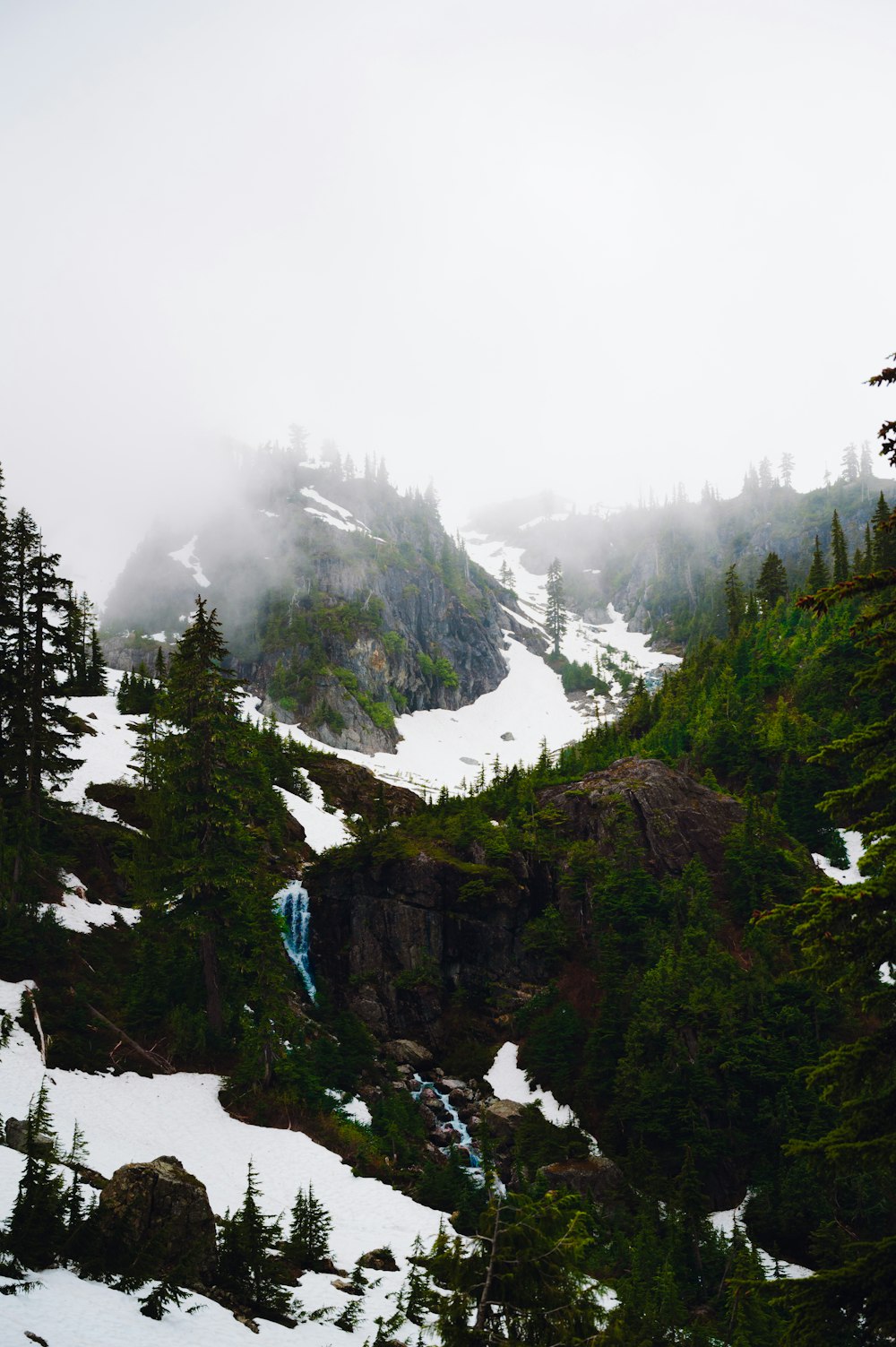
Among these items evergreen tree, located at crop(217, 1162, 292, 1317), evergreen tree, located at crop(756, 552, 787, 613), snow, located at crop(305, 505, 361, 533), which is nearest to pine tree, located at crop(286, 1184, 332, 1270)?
evergreen tree, located at crop(217, 1162, 292, 1317)

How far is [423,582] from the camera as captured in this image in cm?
18025

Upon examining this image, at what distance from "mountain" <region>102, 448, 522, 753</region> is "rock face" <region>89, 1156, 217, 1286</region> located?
116 metres

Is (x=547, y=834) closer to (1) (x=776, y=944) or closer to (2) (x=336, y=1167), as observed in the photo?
(1) (x=776, y=944)

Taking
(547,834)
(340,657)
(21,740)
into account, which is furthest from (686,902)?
(340,657)

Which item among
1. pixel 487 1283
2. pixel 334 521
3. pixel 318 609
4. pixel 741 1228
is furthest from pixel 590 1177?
pixel 334 521

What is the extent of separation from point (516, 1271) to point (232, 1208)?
12540 mm

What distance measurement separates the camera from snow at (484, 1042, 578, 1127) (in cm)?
3597

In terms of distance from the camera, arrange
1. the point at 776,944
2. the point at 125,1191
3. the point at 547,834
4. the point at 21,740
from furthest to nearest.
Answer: the point at 547,834
the point at 776,944
the point at 21,740
the point at 125,1191

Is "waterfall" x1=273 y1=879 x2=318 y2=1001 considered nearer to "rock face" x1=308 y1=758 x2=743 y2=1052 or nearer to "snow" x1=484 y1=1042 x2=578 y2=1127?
"rock face" x1=308 y1=758 x2=743 y2=1052

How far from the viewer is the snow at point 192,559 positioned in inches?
6867

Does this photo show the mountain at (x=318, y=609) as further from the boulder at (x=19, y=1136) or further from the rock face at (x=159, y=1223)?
the rock face at (x=159, y=1223)

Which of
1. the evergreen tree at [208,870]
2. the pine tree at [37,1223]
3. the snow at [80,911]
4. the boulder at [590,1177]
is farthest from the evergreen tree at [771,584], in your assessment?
the pine tree at [37,1223]

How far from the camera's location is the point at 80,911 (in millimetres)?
33531

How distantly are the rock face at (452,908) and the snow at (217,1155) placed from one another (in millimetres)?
18676
